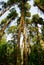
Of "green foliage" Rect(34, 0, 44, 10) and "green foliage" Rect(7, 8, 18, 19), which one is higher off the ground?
"green foliage" Rect(34, 0, 44, 10)

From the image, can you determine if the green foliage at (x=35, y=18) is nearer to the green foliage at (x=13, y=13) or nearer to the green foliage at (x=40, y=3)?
the green foliage at (x=13, y=13)

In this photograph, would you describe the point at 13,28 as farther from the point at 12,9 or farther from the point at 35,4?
the point at 35,4

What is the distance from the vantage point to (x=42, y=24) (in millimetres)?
25719

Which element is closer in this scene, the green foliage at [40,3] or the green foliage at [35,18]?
the green foliage at [40,3]

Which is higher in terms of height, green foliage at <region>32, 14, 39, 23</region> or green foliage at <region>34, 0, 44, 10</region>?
green foliage at <region>34, 0, 44, 10</region>

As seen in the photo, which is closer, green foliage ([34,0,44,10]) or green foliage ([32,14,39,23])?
green foliage ([34,0,44,10])

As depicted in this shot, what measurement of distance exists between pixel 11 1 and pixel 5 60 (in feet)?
38.5

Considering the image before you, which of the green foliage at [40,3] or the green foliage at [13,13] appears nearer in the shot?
the green foliage at [40,3]

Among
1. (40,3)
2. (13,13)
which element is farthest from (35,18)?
(40,3)

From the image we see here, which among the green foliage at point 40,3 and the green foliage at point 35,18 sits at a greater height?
the green foliage at point 40,3

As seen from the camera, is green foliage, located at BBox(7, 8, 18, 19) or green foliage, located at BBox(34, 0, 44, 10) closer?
green foliage, located at BBox(34, 0, 44, 10)

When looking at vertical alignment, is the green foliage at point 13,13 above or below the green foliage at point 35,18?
above

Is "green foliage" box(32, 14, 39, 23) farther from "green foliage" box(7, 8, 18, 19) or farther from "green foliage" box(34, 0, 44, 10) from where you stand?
"green foliage" box(34, 0, 44, 10)

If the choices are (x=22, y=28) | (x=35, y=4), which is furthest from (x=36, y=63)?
(x=35, y=4)
